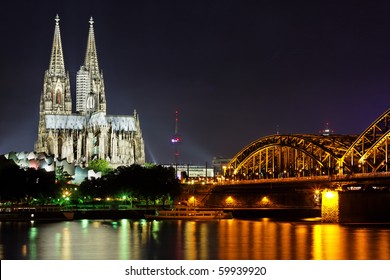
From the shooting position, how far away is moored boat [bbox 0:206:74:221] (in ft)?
375

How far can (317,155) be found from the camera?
121m

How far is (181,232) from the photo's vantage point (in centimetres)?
8869

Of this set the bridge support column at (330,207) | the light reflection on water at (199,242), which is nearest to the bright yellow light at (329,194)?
the bridge support column at (330,207)

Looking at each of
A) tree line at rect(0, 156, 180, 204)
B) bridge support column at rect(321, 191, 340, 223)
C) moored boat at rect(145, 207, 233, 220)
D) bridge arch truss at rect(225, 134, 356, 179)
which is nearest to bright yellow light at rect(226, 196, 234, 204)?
bridge arch truss at rect(225, 134, 356, 179)

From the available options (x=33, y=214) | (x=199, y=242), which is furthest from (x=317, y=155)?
(x=199, y=242)

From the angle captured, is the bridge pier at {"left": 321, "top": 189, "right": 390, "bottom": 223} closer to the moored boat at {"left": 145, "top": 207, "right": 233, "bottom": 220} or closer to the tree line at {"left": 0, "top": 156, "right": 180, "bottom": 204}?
the moored boat at {"left": 145, "top": 207, "right": 233, "bottom": 220}

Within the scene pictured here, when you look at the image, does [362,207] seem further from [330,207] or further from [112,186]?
[112,186]

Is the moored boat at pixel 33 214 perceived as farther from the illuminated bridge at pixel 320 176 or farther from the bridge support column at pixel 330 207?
the bridge support column at pixel 330 207

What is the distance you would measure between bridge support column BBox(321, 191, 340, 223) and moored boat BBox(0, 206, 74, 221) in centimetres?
3403

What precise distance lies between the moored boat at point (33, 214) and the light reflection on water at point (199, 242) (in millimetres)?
18115

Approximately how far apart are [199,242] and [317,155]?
48.5 meters
